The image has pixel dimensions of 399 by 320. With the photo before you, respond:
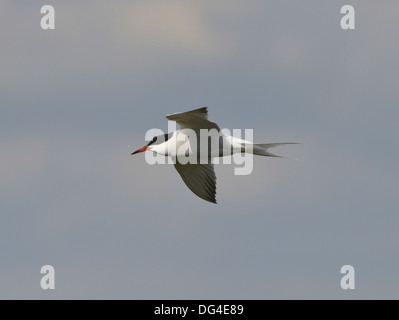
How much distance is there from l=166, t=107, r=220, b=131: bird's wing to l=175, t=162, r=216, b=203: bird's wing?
1467 millimetres

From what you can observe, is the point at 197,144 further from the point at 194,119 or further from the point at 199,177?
the point at 199,177

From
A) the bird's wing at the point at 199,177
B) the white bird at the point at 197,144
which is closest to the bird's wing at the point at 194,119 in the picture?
the white bird at the point at 197,144

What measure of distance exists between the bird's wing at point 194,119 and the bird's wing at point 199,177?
4.81 feet

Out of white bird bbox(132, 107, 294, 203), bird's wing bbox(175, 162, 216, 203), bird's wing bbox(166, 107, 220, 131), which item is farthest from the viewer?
bird's wing bbox(175, 162, 216, 203)

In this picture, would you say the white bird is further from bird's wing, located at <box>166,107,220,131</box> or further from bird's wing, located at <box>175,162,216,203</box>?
bird's wing, located at <box>175,162,216,203</box>

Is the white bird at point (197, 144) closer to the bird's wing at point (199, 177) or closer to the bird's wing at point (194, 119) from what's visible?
the bird's wing at point (194, 119)

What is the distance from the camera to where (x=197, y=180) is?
15.9 metres

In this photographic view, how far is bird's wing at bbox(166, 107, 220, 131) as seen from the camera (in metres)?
13.7

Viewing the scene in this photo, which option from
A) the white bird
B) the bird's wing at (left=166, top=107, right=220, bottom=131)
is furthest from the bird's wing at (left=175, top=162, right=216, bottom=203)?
the bird's wing at (left=166, top=107, right=220, bottom=131)

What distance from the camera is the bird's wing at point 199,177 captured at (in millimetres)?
15906
